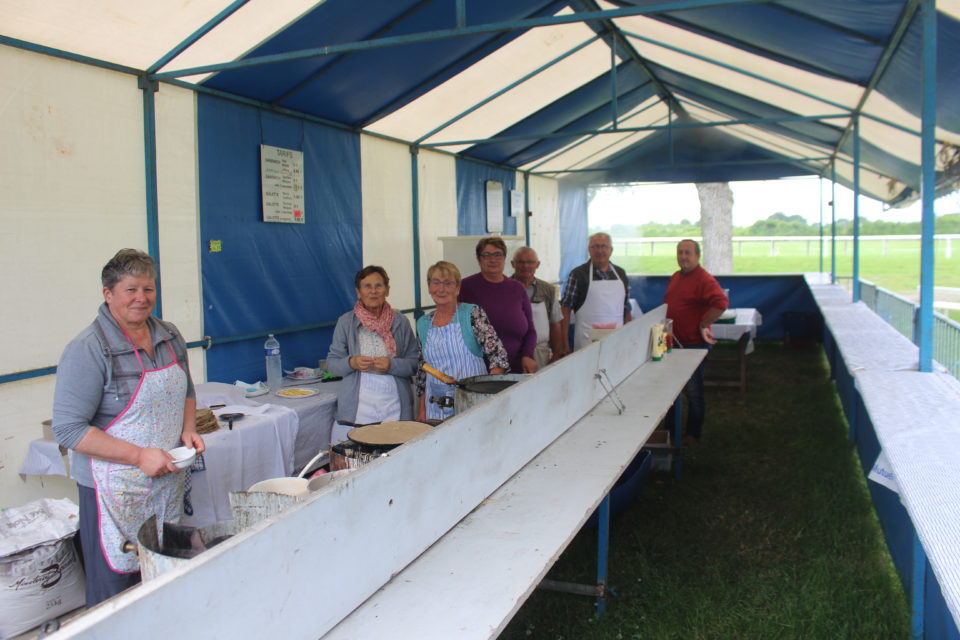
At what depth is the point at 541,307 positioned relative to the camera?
5461 mm

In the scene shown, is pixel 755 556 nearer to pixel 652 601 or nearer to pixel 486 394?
pixel 652 601

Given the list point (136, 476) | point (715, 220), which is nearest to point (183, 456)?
point (136, 476)

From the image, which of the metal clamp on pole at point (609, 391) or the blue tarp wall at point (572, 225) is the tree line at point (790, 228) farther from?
the metal clamp on pole at point (609, 391)

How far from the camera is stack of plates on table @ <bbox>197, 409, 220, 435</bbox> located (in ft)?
10.9

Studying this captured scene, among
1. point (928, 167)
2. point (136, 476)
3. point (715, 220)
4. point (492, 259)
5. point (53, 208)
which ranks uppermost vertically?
point (715, 220)

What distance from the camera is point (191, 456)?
245 centimetres

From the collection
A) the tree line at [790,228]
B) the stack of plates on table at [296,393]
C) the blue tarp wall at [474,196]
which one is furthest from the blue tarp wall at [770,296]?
the tree line at [790,228]

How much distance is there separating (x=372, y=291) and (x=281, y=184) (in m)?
2.11

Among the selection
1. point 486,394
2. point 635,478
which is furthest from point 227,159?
point 635,478

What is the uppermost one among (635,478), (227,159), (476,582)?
(227,159)

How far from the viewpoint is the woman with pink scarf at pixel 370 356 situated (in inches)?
145

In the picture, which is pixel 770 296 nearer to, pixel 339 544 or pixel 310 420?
pixel 310 420

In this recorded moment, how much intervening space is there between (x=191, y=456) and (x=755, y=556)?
2814 mm

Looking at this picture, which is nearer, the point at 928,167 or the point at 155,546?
the point at 155,546
